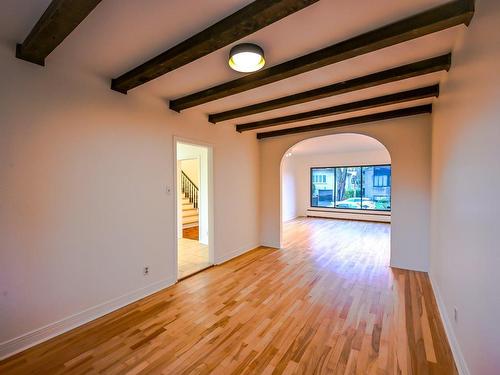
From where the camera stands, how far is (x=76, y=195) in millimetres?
2289

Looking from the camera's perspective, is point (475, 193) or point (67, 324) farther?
point (67, 324)

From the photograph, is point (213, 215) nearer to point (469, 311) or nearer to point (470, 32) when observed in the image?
point (469, 311)

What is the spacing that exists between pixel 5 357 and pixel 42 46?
2499 millimetres

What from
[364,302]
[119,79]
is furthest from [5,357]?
[364,302]

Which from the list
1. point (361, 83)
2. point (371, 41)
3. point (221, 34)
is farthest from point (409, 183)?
point (221, 34)

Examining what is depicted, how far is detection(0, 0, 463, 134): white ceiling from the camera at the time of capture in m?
1.51

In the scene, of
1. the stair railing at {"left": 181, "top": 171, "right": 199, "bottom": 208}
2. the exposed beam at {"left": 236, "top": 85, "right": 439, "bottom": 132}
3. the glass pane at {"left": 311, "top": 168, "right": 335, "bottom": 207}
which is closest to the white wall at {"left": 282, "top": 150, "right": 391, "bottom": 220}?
the glass pane at {"left": 311, "top": 168, "right": 335, "bottom": 207}

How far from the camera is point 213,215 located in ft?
13.2

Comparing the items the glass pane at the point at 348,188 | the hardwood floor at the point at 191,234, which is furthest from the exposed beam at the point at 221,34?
the glass pane at the point at 348,188

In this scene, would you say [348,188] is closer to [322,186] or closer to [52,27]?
[322,186]

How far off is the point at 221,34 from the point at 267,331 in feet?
8.34

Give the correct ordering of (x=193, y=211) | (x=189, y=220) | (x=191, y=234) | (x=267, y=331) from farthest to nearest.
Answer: (x=193, y=211), (x=189, y=220), (x=191, y=234), (x=267, y=331)

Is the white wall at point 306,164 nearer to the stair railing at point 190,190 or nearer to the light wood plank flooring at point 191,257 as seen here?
the stair railing at point 190,190

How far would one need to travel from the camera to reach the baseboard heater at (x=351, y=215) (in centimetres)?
801
